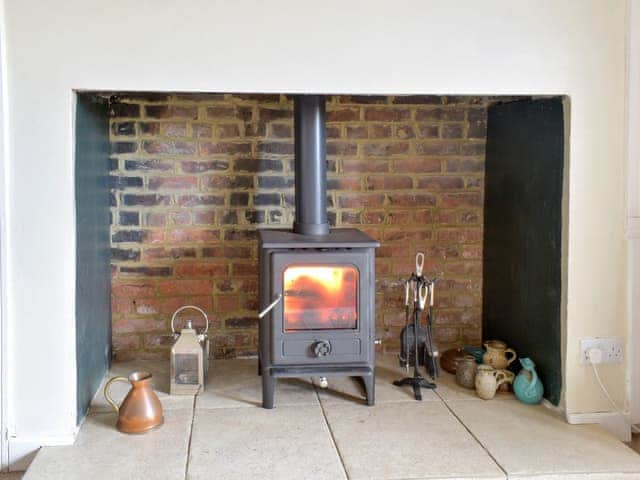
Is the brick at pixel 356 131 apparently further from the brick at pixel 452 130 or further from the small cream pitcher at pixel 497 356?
the small cream pitcher at pixel 497 356

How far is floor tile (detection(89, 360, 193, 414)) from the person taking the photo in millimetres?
3168

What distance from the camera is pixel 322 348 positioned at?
310cm

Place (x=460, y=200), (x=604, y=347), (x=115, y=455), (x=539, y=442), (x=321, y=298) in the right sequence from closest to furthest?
(x=115, y=455)
(x=539, y=442)
(x=604, y=347)
(x=321, y=298)
(x=460, y=200)

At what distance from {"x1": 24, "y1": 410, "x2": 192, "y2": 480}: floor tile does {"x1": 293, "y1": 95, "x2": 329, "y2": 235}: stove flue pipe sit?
3.26 ft

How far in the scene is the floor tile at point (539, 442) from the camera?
2.60 meters

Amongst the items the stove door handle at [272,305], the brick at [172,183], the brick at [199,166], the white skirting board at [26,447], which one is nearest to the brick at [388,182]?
the brick at [199,166]

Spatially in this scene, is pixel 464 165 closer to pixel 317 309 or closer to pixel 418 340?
pixel 418 340

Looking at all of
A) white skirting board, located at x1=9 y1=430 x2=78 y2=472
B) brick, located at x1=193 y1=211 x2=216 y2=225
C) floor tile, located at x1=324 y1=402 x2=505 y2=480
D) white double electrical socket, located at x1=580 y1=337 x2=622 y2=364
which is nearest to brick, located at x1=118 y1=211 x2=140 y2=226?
brick, located at x1=193 y1=211 x2=216 y2=225

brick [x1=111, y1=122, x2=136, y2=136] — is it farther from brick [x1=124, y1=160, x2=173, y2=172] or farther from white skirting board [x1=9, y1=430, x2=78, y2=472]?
white skirting board [x1=9, y1=430, x2=78, y2=472]

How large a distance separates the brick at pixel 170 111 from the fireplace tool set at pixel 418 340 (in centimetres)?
133

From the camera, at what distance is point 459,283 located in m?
3.94

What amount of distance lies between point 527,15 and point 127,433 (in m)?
2.26

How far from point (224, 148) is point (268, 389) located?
4.17ft

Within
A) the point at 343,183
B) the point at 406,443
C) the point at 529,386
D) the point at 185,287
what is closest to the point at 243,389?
the point at 185,287
